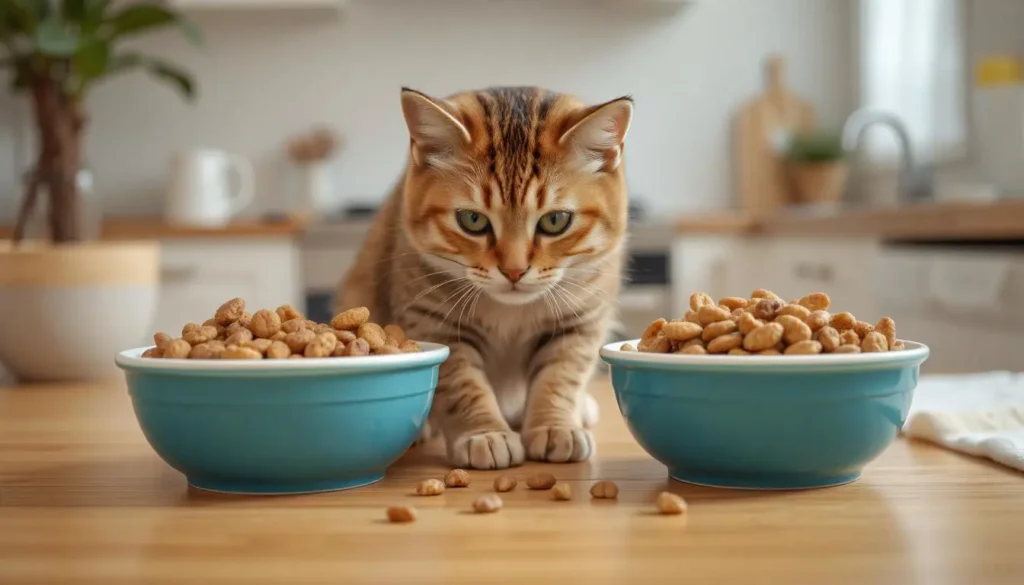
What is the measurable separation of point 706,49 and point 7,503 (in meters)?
3.53

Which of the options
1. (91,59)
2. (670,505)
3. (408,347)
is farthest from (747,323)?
(91,59)

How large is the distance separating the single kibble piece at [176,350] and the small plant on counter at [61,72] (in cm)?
104

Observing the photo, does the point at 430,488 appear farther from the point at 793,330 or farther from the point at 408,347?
the point at 793,330

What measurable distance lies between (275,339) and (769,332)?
0.37m

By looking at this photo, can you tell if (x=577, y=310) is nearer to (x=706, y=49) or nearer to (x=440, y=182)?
(x=440, y=182)

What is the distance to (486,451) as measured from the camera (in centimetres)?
87

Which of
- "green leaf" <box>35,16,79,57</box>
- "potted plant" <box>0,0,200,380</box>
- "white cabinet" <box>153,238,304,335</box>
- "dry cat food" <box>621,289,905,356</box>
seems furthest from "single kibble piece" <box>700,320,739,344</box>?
"white cabinet" <box>153,238,304,335</box>

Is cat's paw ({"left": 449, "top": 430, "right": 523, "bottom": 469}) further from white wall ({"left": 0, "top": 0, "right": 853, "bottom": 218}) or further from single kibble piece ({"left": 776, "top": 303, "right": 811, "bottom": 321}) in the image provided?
white wall ({"left": 0, "top": 0, "right": 853, "bottom": 218})

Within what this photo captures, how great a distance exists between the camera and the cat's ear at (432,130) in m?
0.99

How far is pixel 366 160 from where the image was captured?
3834 millimetres

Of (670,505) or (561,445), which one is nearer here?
(670,505)

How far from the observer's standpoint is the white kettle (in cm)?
347

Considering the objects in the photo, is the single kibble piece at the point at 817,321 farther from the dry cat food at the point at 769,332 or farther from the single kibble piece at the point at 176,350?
the single kibble piece at the point at 176,350

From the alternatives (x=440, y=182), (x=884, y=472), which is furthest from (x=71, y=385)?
(x=884, y=472)
